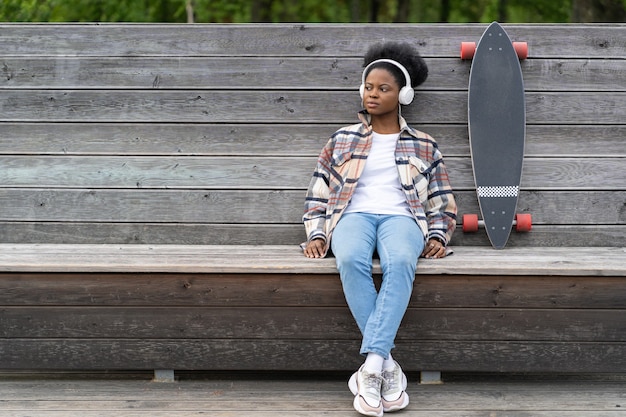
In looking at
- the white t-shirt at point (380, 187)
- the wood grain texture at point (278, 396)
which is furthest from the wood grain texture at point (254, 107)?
the wood grain texture at point (278, 396)

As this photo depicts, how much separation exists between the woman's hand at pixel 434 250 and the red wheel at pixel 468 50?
1.00 meters

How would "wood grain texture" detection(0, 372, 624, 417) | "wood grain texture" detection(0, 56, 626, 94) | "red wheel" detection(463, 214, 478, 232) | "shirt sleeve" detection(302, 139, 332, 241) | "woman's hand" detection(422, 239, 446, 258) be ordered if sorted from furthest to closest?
"wood grain texture" detection(0, 56, 626, 94) → "red wheel" detection(463, 214, 478, 232) → "shirt sleeve" detection(302, 139, 332, 241) → "woman's hand" detection(422, 239, 446, 258) → "wood grain texture" detection(0, 372, 624, 417)

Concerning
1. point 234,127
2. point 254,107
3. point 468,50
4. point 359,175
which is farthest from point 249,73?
point 468,50

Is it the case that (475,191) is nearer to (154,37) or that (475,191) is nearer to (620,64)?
(620,64)

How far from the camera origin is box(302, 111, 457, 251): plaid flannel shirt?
3.47 metres

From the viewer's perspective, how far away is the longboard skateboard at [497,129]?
12.6 ft

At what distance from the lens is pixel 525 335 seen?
3.29 metres

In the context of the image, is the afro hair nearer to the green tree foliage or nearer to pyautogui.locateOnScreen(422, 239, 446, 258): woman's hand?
pyautogui.locateOnScreen(422, 239, 446, 258): woman's hand

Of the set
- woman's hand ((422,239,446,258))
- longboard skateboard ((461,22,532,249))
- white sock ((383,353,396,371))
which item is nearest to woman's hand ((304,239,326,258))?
woman's hand ((422,239,446,258))

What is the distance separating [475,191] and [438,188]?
0.36m

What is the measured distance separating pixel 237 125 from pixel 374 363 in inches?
56.1

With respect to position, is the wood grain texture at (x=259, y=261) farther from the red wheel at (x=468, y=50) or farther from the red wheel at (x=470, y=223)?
the red wheel at (x=468, y=50)

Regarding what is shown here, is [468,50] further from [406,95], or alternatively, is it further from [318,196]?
[318,196]

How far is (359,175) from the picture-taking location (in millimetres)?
3496
